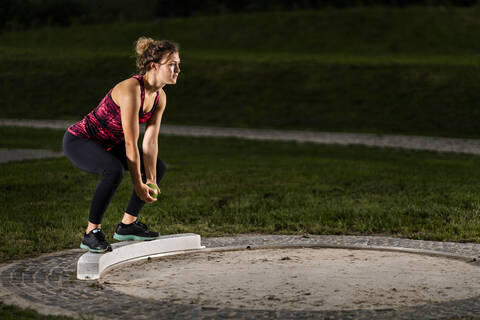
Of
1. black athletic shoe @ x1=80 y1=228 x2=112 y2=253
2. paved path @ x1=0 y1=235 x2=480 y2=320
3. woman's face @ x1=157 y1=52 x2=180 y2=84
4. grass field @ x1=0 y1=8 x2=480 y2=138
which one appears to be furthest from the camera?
grass field @ x1=0 y1=8 x2=480 y2=138

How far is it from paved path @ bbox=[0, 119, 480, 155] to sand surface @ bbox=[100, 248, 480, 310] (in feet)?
38.4

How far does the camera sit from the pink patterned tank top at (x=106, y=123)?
6508 mm

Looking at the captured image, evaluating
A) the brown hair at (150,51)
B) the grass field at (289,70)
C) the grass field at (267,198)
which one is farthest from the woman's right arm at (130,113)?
the grass field at (289,70)

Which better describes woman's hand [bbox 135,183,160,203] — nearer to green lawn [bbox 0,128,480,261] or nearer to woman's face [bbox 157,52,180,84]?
woman's face [bbox 157,52,180,84]

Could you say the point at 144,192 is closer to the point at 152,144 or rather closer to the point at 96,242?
the point at 152,144

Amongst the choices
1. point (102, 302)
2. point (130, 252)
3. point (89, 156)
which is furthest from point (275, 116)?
point (102, 302)

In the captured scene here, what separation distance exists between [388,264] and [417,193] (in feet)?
14.9

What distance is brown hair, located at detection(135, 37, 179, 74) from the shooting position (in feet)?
21.4

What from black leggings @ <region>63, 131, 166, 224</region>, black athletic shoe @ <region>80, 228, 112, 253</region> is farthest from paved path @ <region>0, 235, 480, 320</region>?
black leggings @ <region>63, 131, 166, 224</region>

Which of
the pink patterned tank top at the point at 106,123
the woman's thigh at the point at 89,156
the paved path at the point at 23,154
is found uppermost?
the pink patterned tank top at the point at 106,123

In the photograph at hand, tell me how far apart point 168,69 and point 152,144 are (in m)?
0.68

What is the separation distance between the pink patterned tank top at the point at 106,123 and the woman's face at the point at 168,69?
6.7 inches

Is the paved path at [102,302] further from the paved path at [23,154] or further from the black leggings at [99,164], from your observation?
the paved path at [23,154]

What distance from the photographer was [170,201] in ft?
35.1
